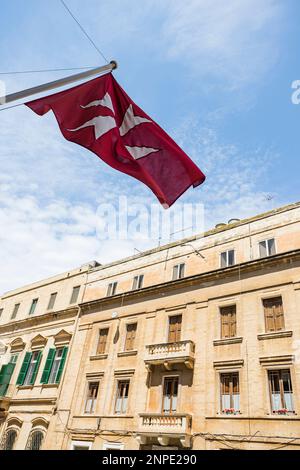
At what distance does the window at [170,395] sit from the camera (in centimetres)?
1909

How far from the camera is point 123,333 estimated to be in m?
23.9

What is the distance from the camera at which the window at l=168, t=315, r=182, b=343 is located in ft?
70.2

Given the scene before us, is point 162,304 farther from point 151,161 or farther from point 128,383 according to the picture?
point 151,161

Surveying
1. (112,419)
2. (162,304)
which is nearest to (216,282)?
(162,304)

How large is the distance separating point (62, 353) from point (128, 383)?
673 cm

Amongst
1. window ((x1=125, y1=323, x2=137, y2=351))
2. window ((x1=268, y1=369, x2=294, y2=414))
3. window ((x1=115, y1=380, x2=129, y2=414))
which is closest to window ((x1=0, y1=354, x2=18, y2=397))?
window ((x1=115, y1=380, x2=129, y2=414))

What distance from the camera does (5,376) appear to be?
2827 centimetres

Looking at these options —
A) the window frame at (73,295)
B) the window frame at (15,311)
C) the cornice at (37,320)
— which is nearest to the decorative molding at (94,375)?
the cornice at (37,320)

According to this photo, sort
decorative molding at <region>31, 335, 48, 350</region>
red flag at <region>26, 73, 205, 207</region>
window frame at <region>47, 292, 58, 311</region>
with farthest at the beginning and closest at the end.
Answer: window frame at <region>47, 292, 58, 311</region> → decorative molding at <region>31, 335, 48, 350</region> → red flag at <region>26, 73, 205, 207</region>

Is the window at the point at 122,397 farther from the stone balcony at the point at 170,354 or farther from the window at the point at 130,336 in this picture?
the stone balcony at the point at 170,354

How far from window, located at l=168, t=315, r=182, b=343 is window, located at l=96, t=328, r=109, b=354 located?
5350mm

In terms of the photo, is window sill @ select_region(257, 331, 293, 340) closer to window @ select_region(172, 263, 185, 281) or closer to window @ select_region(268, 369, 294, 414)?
window @ select_region(268, 369, 294, 414)

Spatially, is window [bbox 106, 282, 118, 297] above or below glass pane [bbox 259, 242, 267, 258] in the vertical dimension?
above

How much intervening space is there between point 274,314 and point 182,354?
209 inches
